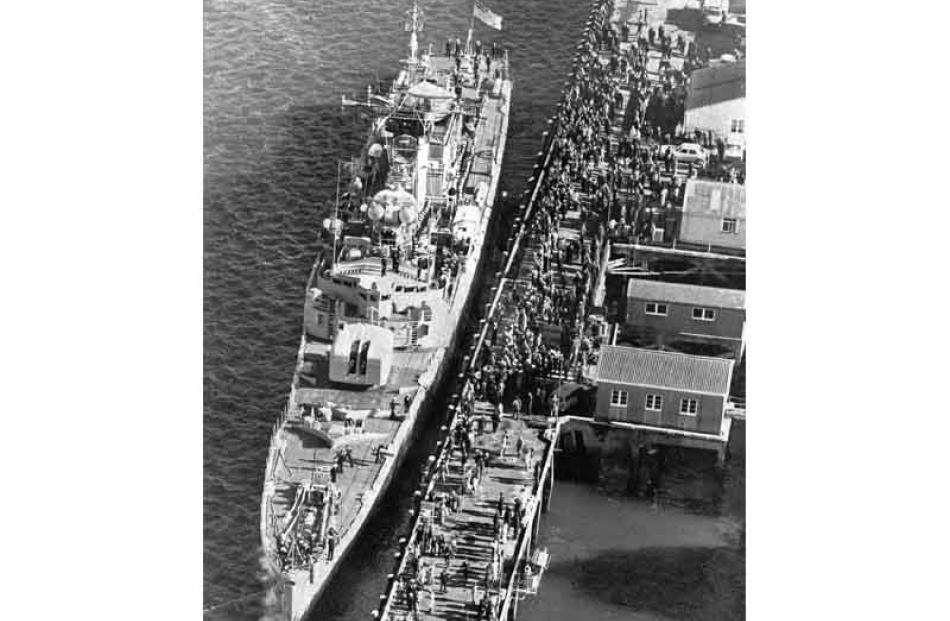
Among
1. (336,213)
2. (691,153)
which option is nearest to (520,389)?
(336,213)

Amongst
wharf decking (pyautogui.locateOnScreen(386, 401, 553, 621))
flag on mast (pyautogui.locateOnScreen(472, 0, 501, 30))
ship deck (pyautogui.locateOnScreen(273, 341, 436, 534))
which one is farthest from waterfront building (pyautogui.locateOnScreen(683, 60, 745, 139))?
ship deck (pyautogui.locateOnScreen(273, 341, 436, 534))

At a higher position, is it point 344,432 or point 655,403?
point 655,403

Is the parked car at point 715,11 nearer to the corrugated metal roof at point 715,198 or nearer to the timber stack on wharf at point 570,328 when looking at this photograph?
the timber stack on wharf at point 570,328

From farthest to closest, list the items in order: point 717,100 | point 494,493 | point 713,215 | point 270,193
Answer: point 270,193, point 717,100, point 713,215, point 494,493

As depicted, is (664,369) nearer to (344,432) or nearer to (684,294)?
(684,294)

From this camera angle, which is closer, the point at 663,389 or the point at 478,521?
the point at 478,521

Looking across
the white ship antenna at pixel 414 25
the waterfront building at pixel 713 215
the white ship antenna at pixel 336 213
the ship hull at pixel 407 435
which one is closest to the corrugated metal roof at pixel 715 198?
the waterfront building at pixel 713 215

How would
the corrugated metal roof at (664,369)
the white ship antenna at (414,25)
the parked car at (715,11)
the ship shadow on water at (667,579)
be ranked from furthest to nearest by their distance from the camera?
the white ship antenna at (414,25) < the parked car at (715,11) < the corrugated metal roof at (664,369) < the ship shadow on water at (667,579)
